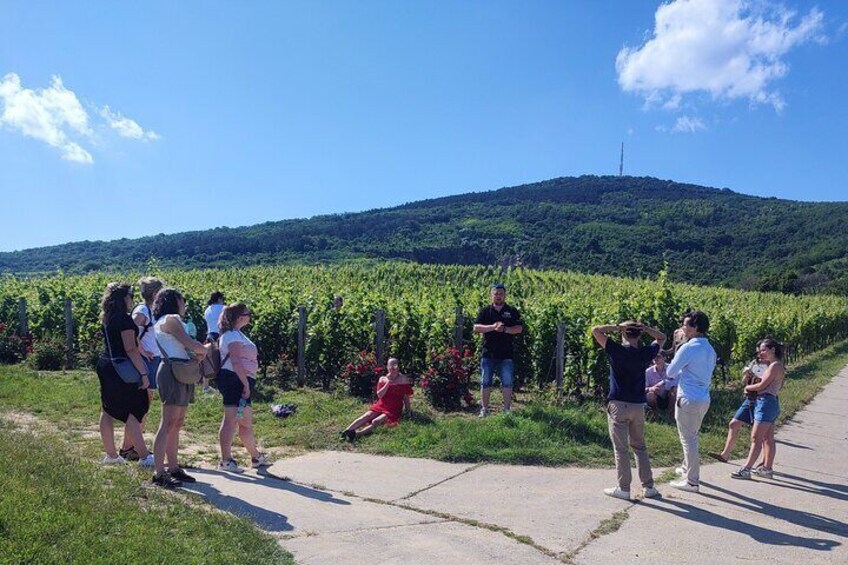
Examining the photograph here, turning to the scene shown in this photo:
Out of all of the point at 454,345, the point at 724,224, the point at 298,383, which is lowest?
the point at 298,383

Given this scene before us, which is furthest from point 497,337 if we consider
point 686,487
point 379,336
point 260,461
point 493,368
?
point 379,336

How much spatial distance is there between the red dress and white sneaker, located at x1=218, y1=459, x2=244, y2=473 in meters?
2.02

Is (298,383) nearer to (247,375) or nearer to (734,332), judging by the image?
(247,375)

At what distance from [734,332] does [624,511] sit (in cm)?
1391

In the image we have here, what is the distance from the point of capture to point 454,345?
11.5 meters

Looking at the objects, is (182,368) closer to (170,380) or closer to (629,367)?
(170,380)

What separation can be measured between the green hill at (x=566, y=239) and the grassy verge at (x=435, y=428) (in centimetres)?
5652

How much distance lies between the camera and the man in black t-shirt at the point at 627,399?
17.3 ft

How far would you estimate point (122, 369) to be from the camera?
552 cm

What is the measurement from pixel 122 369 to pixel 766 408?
593 centimetres

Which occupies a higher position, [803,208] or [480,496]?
[803,208]

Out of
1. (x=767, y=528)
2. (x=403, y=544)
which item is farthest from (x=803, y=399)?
(x=403, y=544)

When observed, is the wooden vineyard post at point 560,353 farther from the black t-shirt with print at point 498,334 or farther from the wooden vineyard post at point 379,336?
the wooden vineyard post at point 379,336

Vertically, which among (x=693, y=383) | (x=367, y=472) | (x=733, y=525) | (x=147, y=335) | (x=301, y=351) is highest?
(x=147, y=335)
